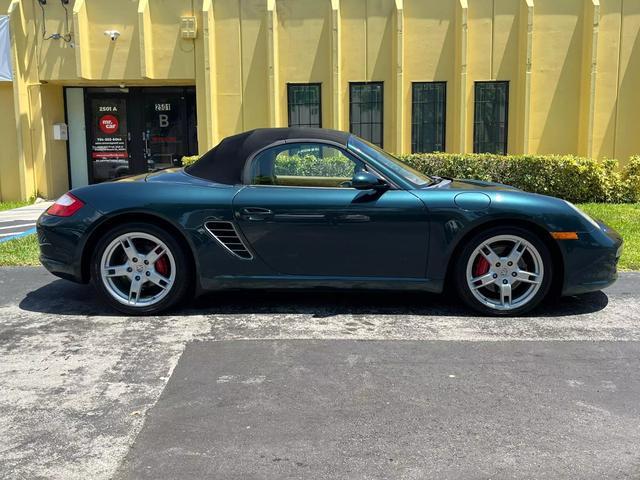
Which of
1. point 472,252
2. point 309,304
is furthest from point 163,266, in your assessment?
point 472,252

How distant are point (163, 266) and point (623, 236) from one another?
5.93 m

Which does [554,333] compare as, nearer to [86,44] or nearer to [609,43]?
[609,43]

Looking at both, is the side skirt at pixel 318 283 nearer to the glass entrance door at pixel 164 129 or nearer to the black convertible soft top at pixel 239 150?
the black convertible soft top at pixel 239 150

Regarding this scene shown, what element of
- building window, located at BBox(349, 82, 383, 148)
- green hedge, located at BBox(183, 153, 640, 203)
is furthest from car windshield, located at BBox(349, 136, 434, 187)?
building window, located at BBox(349, 82, 383, 148)

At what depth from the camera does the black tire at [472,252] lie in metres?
4.91

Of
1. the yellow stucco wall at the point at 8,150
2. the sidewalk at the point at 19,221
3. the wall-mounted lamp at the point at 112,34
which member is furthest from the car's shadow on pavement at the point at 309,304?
the yellow stucco wall at the point at 8,150

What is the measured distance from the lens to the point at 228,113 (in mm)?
13008

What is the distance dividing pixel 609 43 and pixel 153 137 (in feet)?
31.3

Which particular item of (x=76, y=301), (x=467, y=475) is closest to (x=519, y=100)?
(x=76, y=301)

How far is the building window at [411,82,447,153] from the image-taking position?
42.4 ft

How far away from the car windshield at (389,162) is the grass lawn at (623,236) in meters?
2.76

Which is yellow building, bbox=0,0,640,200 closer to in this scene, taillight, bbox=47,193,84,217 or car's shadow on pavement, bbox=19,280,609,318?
car's shadow on pavement, bbox=19,280,609,318

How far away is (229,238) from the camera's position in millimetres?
5008

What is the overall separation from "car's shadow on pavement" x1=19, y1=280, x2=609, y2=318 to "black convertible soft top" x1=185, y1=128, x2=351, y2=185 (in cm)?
108
